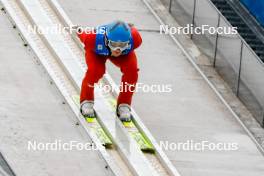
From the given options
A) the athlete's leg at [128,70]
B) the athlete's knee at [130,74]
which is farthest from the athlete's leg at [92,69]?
the athlete's knee at [130,74]

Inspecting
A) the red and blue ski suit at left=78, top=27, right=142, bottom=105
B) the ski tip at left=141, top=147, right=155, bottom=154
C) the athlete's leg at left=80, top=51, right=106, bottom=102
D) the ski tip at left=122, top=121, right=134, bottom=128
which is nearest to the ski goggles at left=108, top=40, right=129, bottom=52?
the red and blue ski suit at left=78, top=27, right=142, bottom=105

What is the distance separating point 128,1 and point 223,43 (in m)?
2.33

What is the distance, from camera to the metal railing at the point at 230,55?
1777 centimetres

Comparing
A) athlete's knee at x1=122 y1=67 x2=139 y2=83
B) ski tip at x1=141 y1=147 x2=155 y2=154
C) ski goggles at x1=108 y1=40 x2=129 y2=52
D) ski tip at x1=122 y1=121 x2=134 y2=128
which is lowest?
ski tip at x1=141 y1=147 x2=155 y2=154

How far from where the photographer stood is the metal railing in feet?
58.3

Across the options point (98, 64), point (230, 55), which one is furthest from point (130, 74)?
point (230, 55)

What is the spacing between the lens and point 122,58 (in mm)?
15703

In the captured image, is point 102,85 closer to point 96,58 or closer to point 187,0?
point 96,58

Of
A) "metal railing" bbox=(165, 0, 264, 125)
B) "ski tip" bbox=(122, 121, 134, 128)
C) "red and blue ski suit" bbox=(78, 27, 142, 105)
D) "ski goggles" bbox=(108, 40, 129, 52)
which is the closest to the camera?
"ski goggles" bbox=(108, 40, 129, 52)

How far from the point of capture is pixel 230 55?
1845 centimetres

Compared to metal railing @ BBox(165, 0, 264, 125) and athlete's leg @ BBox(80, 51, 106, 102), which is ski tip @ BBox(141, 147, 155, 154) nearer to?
athlete's leg @ BBox(80, 51, 106, 102)

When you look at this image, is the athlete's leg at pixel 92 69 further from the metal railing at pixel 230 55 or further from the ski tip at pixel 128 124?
the metal railing at pixel 230 55

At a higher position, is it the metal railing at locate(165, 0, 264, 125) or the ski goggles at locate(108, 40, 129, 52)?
the ski goggles at locate(108, 40, 129, 52)

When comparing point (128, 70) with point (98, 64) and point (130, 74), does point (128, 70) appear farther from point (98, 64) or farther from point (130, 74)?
point (98, 64)
